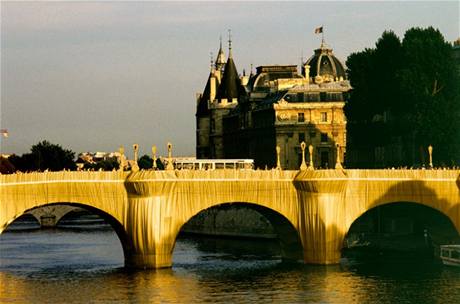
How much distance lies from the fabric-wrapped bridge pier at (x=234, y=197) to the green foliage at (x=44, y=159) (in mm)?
76090

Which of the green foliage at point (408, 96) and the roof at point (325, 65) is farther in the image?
the roof at point (325, 65)

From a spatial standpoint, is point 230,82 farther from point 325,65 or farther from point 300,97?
point 300,97

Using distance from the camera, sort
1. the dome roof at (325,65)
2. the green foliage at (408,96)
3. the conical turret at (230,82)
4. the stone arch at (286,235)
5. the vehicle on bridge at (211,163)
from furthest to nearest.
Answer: the conical turret at (230,82)
the dome roof at (325,65)
the vehicle on bridge at (211,163)
the green foliage at (408,96)
the stone arch at (286,235)

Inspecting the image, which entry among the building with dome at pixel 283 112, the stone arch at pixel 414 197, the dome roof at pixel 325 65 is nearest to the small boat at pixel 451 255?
the stone arch at pixel 414 197

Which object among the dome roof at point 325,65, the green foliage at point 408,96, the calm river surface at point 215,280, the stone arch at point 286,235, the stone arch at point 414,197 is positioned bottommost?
the calm river surface at point 215,280

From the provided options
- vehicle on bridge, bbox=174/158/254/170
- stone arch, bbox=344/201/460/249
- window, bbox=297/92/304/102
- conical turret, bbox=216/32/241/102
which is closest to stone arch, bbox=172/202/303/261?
stone arch, bbox=344/201/460/249

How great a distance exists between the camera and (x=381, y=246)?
4724 inches

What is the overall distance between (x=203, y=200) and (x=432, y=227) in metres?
24.6

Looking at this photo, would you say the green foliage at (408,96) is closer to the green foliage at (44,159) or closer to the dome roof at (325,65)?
the dome roof at (325,65)

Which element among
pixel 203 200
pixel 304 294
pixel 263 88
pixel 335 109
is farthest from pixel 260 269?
pixel 263 88

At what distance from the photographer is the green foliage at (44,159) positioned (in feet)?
592

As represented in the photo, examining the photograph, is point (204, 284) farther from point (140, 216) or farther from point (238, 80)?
point (238, 80)

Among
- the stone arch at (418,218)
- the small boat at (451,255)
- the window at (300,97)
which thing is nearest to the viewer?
the small boat at (451,255)

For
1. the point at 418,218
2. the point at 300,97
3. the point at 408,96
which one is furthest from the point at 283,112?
the point at 418,218
